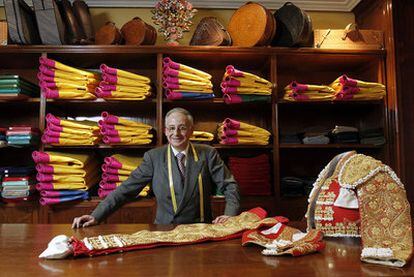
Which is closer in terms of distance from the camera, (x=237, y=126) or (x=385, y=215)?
(x=385, y=215)

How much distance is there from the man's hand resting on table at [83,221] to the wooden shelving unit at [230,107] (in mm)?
1012

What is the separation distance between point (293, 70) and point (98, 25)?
5.96 feet

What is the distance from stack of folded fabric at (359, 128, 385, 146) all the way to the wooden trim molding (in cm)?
122

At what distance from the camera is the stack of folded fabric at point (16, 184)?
2662 mm

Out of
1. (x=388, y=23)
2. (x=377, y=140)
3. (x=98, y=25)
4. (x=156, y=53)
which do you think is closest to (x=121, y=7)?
(x=98, y=25)

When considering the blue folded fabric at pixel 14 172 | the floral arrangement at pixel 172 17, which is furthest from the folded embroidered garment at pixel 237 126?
the blue folded fabric at pixel 14 172

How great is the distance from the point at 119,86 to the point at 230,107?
940 mm

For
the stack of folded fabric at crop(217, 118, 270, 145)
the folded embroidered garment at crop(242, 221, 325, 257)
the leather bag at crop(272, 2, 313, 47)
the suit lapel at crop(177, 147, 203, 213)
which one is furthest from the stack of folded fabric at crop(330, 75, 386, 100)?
the folded embroidered garment at crop(242, 221, 325, 257)

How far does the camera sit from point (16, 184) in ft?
8.78

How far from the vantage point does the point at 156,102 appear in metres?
2.79

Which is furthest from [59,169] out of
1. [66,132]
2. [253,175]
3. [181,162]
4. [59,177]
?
[253,175]

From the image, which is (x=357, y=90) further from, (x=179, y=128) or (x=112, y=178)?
(x=112, y=178)

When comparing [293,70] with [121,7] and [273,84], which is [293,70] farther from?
[121,7]

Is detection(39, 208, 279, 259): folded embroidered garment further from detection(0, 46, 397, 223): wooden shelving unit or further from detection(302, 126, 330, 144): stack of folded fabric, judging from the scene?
detection(302, 126, 330, 144): stack of folded fabric
